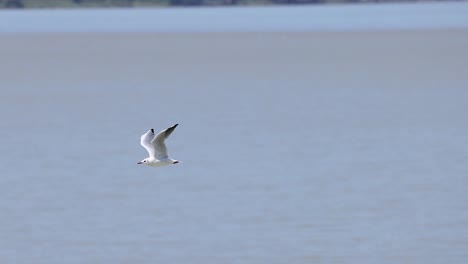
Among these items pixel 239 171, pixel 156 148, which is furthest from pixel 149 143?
pixel 239 171

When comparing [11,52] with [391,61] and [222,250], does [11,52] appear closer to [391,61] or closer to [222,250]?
[391,61]

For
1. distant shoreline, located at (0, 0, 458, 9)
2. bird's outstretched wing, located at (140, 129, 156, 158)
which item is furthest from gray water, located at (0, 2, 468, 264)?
distant shoreline, located at (0, 0, 458, 9)

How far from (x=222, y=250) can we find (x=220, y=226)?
124 cm

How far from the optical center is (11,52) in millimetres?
67750

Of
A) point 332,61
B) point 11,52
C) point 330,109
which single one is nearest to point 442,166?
point 330,109

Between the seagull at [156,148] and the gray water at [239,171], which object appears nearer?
the seagull at [156,148]

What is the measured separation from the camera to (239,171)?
21.1 m

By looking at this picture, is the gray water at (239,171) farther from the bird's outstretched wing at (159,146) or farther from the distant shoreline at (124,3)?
the distant shoreline at (124,3)

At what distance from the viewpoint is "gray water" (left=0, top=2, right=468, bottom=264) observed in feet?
52.3

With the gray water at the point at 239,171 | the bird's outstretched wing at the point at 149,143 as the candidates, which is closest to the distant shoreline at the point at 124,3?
the gray water at the point at 239,171

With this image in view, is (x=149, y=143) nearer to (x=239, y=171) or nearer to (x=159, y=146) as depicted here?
(x=159, y=146)

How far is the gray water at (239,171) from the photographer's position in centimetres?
1594

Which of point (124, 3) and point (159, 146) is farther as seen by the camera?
point (124, 3)

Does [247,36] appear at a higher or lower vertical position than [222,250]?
lower
